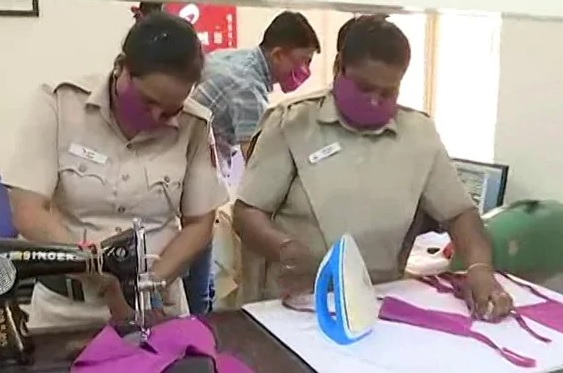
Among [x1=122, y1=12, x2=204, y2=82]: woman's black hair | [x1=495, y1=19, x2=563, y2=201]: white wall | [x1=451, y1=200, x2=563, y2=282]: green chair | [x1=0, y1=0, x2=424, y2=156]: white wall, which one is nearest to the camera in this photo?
[x1=122, y1=12, x2=204, y2=82]: woman's black hair

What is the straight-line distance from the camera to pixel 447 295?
152 centimetres

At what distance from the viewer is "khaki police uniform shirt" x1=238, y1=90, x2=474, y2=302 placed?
61.4 inches

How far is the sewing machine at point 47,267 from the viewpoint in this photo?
1190 millimetres

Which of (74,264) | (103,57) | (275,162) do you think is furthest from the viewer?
(103,57)

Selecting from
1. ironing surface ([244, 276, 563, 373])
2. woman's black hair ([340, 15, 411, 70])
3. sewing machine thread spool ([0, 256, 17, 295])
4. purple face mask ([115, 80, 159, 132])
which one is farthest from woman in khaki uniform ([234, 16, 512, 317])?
sewing machine thread spool ([0, 256, 17, 295])

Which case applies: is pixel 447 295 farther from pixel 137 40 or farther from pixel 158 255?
pixel 137 40

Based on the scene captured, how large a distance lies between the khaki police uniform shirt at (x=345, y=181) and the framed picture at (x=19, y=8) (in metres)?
1.34

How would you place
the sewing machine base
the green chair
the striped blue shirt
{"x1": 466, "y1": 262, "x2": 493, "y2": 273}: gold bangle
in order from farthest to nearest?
the striped blue shirt < the green chair < {"x1": 466, "y1": 262, "x2": 493, "y2": 273}: gold bangle < the sewing machine base

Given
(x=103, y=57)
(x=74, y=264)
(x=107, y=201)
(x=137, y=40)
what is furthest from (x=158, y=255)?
(x=103, y=57)

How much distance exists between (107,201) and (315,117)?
1.38ft

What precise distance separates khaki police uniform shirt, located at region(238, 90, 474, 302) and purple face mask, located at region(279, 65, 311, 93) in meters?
0.37

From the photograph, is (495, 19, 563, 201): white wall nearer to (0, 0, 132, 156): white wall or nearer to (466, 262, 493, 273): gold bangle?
(466, 262, 493, 273): gold bangle

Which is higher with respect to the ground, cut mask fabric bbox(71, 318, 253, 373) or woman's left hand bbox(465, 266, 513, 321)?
cut mask fabric bbox(71, 318, 253, 373)

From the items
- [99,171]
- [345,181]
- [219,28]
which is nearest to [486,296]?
[345,181]
